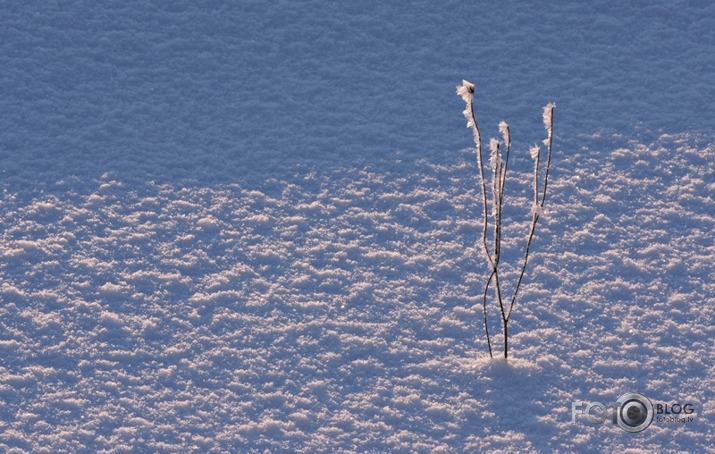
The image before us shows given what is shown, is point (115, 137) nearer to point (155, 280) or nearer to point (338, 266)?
point (155, 280)

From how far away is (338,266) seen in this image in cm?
420

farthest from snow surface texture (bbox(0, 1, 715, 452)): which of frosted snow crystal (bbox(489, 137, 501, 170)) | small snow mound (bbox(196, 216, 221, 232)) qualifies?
frosted snow crystal (bbox(489, 137, 501, 170))

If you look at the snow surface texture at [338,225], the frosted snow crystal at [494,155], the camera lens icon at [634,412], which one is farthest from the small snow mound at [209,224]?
the camera lens icon at [634,412]

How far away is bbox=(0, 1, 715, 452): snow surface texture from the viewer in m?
3.62

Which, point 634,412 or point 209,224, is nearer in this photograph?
point 634,412

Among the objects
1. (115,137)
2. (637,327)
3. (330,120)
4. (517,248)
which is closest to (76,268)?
(115,137)

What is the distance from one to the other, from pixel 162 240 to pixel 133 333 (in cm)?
56

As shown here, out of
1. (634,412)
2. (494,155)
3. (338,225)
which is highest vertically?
(338,225)

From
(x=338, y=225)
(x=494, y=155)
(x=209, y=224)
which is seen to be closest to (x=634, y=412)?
(x=494, y=155)

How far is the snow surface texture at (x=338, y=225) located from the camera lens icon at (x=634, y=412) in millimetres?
42

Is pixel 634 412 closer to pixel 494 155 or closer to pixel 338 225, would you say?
pixel 494 155

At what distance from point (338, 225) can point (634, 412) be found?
1.49 meters

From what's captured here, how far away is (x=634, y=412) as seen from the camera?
3.54 metres

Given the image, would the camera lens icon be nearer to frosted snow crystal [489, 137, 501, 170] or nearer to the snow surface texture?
the snow surface texture
